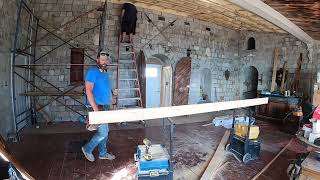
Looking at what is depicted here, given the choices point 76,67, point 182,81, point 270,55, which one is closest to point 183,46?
point 182,81

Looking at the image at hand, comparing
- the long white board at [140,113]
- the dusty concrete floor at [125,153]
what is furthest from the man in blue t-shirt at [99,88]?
the long white board at [140,113]

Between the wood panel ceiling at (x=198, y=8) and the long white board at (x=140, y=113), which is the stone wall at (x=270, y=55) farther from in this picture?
the long white board at (x=140, y=113)

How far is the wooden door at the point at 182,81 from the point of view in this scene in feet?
25.3

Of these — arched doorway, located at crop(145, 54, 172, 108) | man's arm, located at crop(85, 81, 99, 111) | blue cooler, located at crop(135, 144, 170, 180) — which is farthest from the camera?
arched doorway, located at crop(145, 54, 172, 108)

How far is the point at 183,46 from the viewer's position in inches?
309

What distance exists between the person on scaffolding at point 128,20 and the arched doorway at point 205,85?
12.4ft

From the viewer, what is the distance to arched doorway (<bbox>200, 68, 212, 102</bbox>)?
8.88m

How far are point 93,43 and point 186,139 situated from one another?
12.1ft

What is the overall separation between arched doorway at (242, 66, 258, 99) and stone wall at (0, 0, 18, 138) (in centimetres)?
833

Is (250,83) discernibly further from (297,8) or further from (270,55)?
(297,8)

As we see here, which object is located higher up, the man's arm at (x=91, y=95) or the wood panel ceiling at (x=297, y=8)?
the wood panel ceiling at (x=297, y=8)

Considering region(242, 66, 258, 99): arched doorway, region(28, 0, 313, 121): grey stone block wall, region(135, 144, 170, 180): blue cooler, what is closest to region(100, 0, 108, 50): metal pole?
region(28, 0, 313, 121): grey stone block wall

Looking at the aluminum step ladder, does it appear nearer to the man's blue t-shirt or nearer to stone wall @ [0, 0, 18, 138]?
stone wall @ [0, 0, 18, 138]

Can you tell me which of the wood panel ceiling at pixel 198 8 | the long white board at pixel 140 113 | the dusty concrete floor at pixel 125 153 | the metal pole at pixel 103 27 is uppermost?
the wood panel ceiling at pixel 198 8
